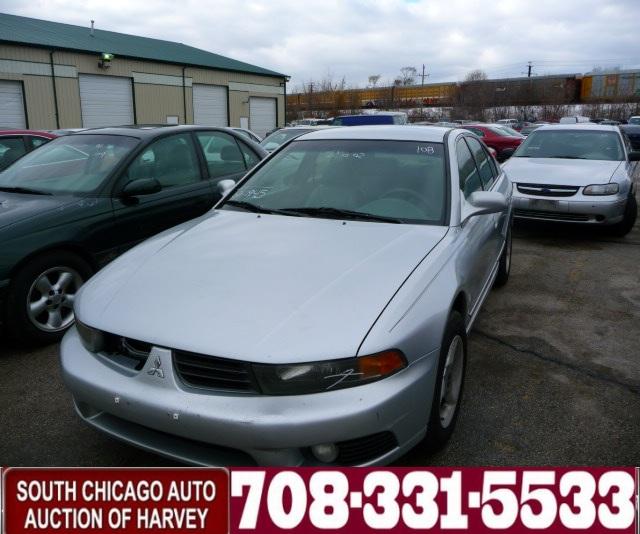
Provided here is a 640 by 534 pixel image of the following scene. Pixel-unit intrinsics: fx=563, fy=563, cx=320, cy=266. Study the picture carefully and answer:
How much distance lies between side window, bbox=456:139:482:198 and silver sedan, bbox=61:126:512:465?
0.17 m

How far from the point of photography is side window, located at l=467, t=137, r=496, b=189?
175 inches

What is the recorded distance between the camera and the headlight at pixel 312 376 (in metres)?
2.11

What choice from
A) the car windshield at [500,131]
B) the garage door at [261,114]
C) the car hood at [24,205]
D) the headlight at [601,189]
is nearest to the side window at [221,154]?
the car hood at [24,205]

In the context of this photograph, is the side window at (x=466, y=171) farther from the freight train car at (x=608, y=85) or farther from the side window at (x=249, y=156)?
the freight train car at (x=608, y=85)

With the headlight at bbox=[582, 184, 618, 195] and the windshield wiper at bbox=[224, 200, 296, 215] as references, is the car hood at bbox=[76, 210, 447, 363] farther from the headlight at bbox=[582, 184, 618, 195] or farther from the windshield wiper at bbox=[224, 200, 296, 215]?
the headlight at bbox=[582, 184, 618, 195]

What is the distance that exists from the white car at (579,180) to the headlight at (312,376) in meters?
5.98

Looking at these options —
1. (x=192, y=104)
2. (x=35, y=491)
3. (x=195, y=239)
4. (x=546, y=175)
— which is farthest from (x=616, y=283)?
(x=192, y=104)

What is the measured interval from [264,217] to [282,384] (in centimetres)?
154

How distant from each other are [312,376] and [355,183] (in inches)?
67.8

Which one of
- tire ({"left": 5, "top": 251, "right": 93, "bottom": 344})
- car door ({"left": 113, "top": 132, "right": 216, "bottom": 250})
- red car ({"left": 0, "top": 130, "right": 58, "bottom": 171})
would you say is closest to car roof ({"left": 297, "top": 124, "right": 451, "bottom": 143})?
car door ({"left": 113, "top": 132, "right": 216, "bottom": 250})

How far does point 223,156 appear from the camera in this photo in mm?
5664

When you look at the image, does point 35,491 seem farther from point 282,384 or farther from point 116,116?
point 116,116

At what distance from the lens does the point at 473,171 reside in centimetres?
410

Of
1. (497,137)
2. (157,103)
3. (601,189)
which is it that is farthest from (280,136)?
(157,103)
